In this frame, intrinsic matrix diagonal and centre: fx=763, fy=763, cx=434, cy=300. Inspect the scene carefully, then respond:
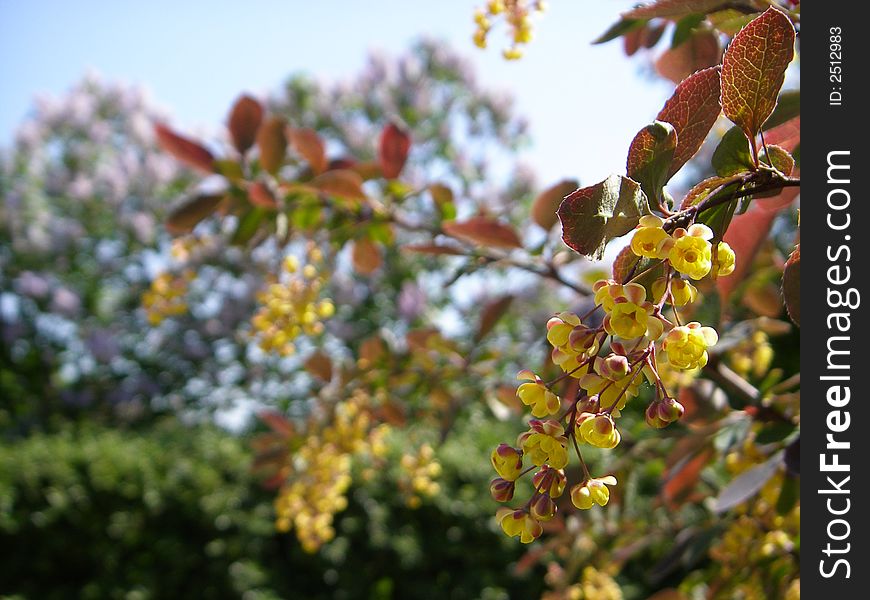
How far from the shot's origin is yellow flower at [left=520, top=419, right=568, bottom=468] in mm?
455

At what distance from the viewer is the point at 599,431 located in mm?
442

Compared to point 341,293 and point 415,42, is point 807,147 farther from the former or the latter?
point 415,42

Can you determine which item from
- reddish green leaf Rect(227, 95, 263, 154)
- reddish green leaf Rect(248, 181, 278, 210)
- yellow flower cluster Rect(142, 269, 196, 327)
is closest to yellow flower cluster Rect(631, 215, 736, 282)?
reddish green leaf Rect(248, 181, 278, 210)

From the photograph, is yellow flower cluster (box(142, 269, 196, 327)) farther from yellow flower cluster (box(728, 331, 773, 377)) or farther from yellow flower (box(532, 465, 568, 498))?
yellow flower (box(532, 465, 568, 498))

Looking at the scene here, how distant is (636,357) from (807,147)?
29cm

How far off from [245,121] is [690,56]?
2.60 feet

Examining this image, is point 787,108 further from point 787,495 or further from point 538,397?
point 787,495

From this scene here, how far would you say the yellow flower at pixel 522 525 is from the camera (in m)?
Result: 0.47

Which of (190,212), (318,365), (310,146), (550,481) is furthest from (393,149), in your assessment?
(550,481)

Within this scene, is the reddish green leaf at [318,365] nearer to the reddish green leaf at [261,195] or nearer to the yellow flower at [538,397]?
the reddish green leaf at [261,195]

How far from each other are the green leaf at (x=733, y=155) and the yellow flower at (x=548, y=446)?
207 mm

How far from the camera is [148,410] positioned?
6.81m

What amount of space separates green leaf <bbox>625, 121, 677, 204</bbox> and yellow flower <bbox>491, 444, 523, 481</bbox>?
0.18 m

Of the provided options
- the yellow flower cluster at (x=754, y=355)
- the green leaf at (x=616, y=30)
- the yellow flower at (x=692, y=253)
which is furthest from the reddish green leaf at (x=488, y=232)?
the yellow flower at (x=692, y=253)
